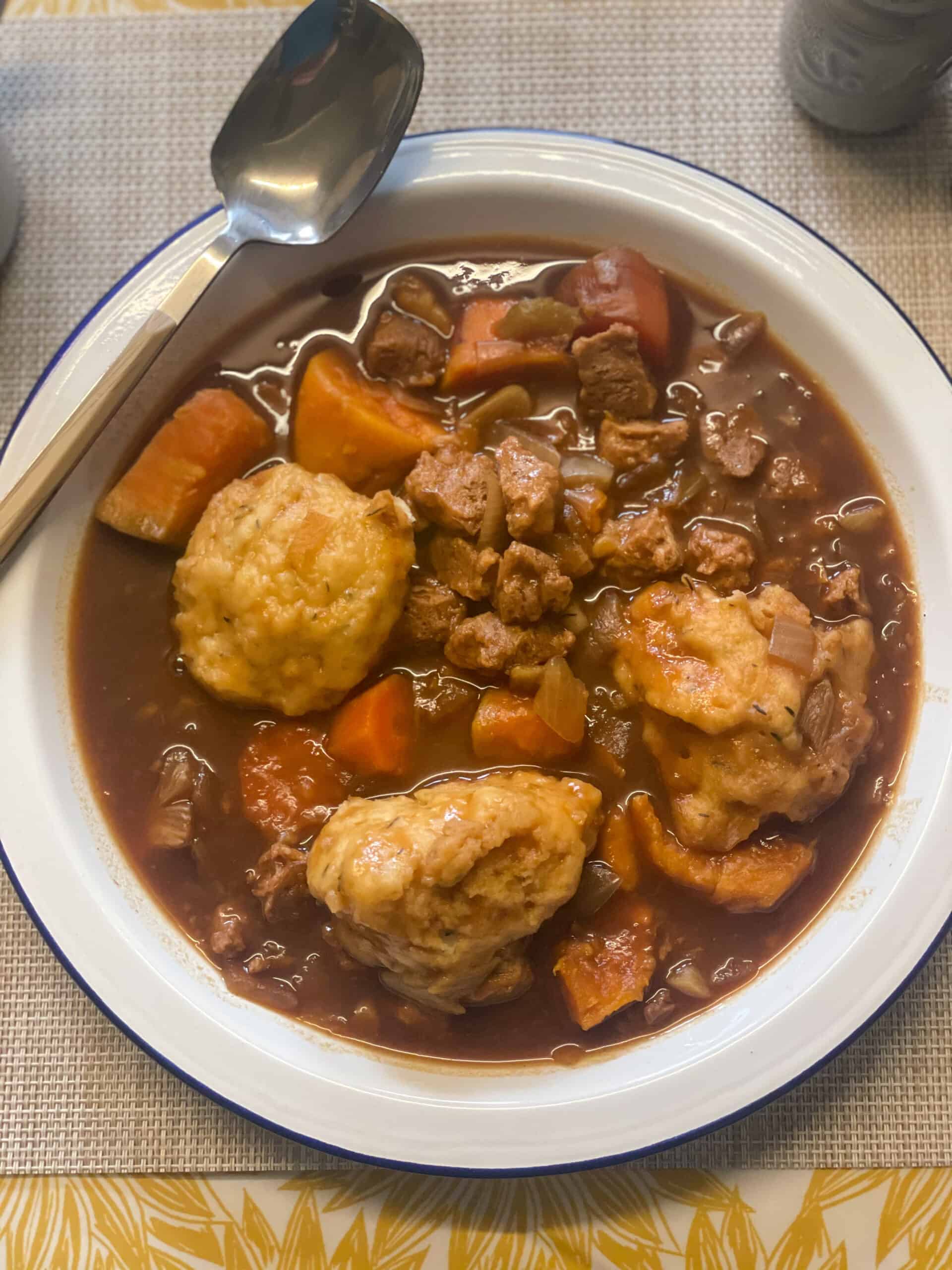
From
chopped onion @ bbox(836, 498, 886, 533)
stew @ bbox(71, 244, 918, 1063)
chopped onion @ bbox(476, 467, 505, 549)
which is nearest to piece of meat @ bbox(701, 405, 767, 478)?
stew @ bbox(71, 244, 918, 1063)

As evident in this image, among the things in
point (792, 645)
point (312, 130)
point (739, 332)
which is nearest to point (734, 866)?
point (792, 645)

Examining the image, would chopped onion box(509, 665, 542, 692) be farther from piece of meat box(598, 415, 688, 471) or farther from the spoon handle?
the spoon handle

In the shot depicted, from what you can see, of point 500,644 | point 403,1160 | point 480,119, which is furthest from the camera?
point 480,119

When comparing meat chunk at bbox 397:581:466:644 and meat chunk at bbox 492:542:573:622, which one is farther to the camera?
meat chunk at bbox 397:581:466:644

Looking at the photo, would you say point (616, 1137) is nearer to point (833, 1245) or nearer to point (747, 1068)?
point (747, 1068)

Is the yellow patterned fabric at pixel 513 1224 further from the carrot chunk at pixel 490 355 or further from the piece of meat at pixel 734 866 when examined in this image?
the carrot chunk at pixel 490 355

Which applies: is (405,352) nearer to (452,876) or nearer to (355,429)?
(355,429)
